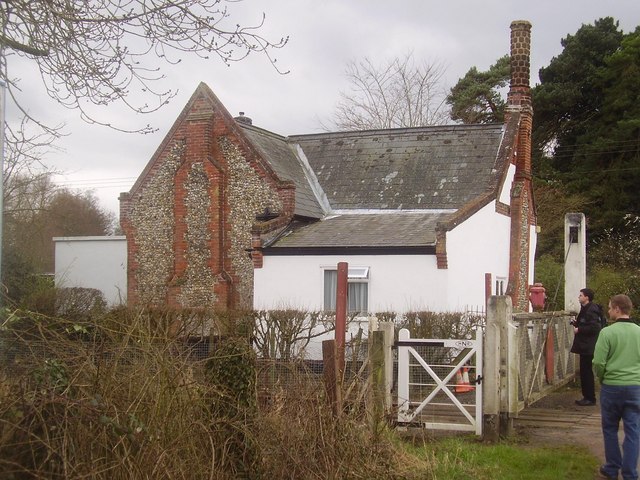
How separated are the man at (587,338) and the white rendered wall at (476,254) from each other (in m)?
6.48

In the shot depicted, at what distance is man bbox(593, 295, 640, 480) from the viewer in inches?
341

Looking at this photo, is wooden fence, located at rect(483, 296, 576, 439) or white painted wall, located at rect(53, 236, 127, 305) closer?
wooden fence, located at rect(483, 296, 576, 439)

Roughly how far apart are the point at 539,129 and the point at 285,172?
22238mm

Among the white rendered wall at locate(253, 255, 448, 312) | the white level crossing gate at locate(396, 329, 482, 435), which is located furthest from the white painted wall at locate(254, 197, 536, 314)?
the white level crossing gate at locate(396, 329, 482, 435)

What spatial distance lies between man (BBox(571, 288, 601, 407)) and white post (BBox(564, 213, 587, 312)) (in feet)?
10.3

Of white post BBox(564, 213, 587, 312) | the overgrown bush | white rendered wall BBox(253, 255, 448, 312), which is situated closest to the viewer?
the overgrown bush

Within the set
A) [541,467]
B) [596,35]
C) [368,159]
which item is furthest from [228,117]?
[596,35]

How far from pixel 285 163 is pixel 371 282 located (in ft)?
20.0

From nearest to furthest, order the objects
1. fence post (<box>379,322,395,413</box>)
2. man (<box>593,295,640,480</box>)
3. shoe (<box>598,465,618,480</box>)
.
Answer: man (<box>593,295,640,480</box>), shoe (<box>598,465,618,480</box>), fence post (<box>379,322,395,413</box>)

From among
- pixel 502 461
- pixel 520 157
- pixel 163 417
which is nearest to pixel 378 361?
pixel 502 461

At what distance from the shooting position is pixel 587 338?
13859 mm

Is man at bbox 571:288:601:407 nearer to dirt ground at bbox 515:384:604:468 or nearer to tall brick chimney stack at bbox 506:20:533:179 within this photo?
dirt ground at bbox 515:384:604:468

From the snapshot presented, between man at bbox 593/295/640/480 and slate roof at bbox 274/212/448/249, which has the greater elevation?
slate roof at bbox 274/212/448/249

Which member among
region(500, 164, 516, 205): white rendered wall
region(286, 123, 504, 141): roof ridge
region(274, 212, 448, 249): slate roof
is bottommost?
region(274, 212, 448, 249): slate roof
